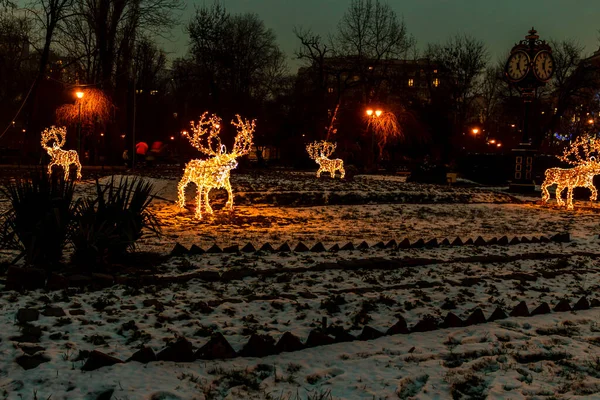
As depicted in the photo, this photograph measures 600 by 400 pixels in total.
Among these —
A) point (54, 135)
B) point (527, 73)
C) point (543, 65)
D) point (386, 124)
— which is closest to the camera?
point (54, 135)

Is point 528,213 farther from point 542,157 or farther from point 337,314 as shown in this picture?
point 542,157

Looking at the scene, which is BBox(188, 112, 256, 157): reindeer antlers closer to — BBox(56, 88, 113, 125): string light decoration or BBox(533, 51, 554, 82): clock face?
BBox(56, 88, 113, 125): string light decoration

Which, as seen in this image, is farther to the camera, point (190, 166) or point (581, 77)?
point (581, 77)

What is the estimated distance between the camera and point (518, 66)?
2464 centimetres

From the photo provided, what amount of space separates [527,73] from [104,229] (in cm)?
2192

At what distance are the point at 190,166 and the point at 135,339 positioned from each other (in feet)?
31.0

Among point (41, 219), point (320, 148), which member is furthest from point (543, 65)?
point (41, 219)

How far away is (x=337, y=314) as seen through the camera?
545cm

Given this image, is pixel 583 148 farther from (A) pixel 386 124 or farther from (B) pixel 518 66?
(A) pixel 386 124

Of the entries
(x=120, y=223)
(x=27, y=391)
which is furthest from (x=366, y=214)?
(x=27, y=391)

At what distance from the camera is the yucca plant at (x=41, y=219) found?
21.0ft

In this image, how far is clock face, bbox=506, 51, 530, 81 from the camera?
24375 millimetres

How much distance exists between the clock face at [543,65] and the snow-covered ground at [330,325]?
53.7 ft

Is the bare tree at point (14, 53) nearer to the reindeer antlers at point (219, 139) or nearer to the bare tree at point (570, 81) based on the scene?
the reindeer antlers at point (219, 139)
